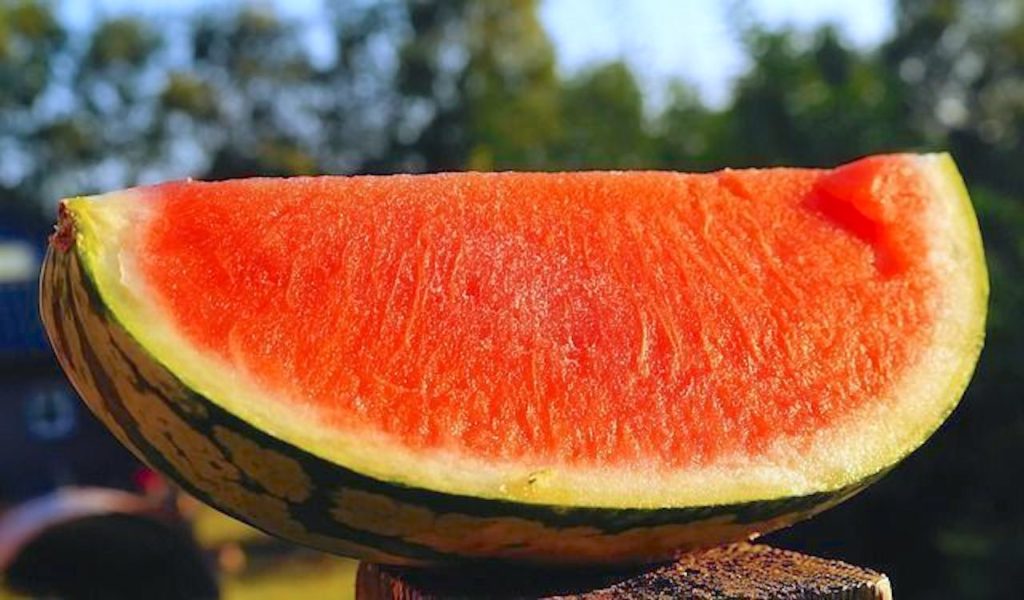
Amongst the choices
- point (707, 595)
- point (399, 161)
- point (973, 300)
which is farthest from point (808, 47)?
point (399, 161)

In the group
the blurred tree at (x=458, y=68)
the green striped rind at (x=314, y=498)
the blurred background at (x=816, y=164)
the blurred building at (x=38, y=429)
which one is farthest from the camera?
the blurred tree at (x=458, y=68)

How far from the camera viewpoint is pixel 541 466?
3.55 feet

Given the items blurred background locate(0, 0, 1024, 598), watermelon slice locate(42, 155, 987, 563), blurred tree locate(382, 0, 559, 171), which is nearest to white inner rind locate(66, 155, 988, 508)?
watermelon slice locate(42, 155, 987, 563)

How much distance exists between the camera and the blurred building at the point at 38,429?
7.89 m

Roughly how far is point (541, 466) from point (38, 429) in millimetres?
7608

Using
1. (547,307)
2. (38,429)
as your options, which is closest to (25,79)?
(38,429)

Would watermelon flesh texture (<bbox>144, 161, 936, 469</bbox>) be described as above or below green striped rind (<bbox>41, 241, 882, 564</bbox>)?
above

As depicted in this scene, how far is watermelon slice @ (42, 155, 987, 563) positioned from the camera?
1053mm

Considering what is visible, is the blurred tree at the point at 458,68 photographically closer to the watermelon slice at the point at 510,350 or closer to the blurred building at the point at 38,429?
the blurred building at the point at 38,429

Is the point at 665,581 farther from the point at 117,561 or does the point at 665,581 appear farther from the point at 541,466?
the point at 117,561

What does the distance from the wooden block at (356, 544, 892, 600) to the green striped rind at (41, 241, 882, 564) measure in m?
0.03

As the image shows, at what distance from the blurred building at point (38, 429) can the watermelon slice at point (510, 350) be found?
23.1 ft

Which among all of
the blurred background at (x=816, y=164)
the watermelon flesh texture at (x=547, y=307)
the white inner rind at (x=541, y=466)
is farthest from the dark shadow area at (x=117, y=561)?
the white inner rind at (x=541, y=466)

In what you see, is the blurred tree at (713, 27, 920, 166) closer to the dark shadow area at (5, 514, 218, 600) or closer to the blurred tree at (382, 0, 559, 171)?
the dark shadow area at (5, 514, 218, 600)
